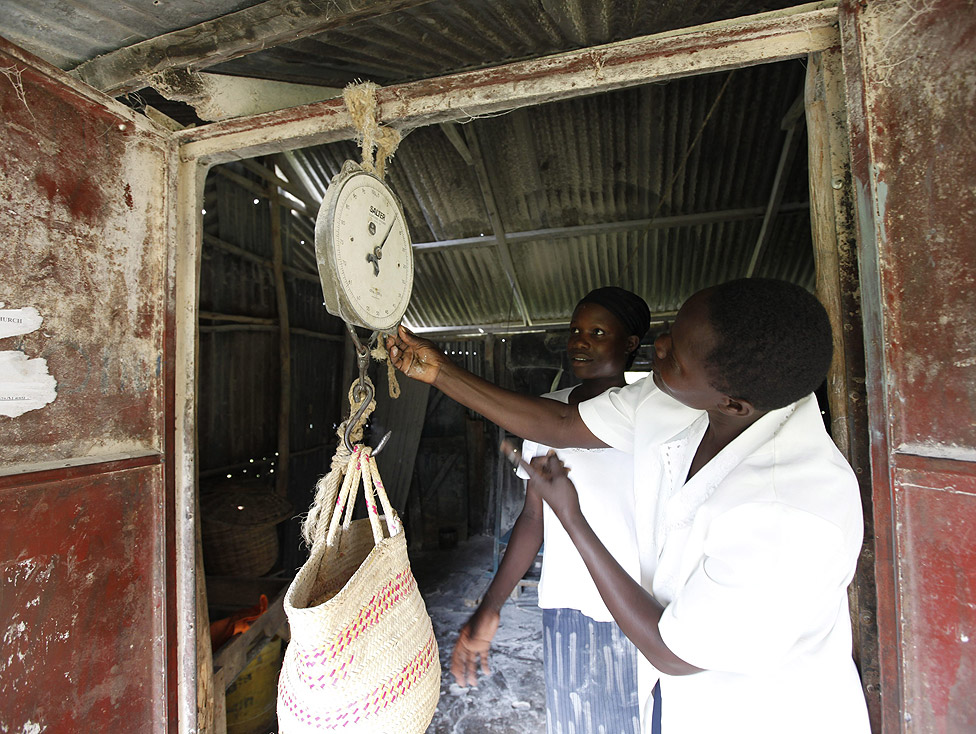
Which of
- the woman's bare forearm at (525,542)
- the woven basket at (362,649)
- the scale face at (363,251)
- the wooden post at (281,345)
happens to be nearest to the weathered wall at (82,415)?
the woven basket at (362,649)

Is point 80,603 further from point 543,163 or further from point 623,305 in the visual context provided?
point 543,163

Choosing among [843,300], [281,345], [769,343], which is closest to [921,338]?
[843,300]

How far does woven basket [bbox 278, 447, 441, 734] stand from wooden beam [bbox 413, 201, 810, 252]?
3.53 meters

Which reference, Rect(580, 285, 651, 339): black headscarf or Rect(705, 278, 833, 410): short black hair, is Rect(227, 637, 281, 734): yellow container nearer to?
Rect(580, 285, 651, 339): black headscarf

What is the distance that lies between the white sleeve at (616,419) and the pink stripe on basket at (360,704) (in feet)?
2.78

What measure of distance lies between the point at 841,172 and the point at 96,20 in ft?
6.60

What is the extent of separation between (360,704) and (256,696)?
6.90ft

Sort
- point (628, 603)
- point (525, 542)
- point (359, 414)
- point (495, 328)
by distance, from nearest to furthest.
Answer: point (628, 603) < point (359, 414) < point (525, 542) < point (495, 328)

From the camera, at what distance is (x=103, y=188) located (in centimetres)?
149

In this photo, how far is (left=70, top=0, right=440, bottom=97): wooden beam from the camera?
134 cm

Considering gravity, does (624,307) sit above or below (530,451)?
above

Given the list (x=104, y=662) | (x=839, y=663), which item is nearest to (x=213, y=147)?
(x=104, y=662)

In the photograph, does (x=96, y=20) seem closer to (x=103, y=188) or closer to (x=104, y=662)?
(x=103, y=188)

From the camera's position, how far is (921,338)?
108 centimetres
